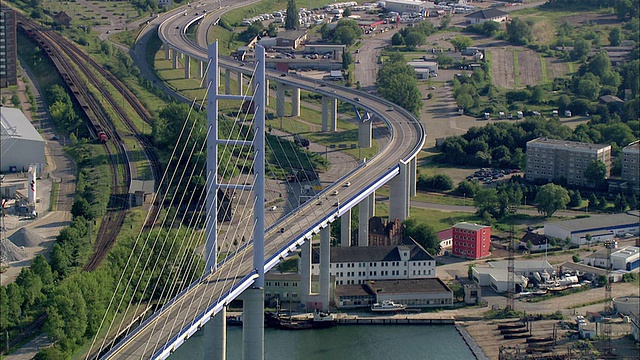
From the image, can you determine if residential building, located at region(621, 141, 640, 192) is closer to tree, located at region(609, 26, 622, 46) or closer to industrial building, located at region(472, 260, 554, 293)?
industrial building, located at region(472, 260, 554, 293)

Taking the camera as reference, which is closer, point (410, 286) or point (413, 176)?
point (410, 286)

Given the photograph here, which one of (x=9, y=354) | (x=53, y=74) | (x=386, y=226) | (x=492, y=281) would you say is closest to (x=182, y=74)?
(x=53, y=74)

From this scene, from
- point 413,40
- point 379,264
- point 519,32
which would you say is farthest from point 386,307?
point 519,32

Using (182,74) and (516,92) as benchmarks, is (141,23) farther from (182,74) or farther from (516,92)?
(516,92)

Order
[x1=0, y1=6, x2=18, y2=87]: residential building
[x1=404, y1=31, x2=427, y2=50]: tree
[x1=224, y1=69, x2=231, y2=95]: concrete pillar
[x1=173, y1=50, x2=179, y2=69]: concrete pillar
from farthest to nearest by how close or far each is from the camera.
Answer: [x1=404, y1=31, x2=427, y2=50]: tree < [x1=173, y1=50, x2=179, y2=69]: concrete pillar < [x1=224, y1=69, x2=231, y2=95]: concrete pillar < [x1=0, y1=6, x2=18, y2=87]: residential building

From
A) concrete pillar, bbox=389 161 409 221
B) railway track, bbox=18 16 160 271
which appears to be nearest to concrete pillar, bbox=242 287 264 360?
railway track, bbox=18 16 160 271

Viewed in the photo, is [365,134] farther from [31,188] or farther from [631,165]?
[31,188]
